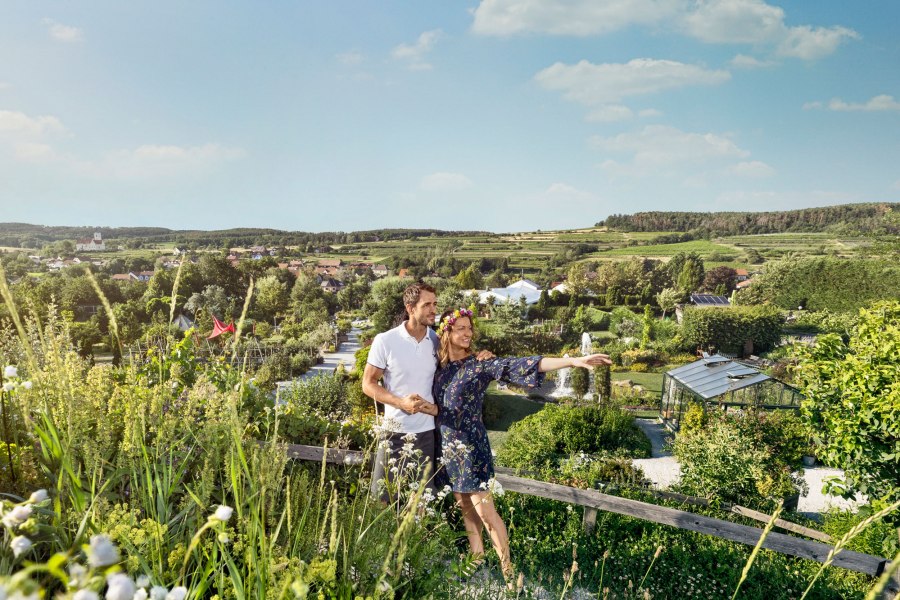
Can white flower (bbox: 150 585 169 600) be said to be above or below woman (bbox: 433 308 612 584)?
above

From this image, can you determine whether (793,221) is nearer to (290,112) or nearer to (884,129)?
(884,129)

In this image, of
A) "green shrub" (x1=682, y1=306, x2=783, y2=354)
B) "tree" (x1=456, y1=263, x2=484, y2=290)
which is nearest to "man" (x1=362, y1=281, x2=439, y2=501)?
"green shrub" (x1=682, y1=306, x2=783, y2=354)

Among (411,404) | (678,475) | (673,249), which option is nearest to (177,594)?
(411,404)

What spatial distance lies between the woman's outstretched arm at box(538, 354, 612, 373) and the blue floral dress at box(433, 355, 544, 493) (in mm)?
49

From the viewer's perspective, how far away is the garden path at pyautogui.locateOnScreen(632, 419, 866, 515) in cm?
588

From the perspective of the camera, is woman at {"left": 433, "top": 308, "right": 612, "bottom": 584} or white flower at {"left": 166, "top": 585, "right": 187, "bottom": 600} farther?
woman at {"left": 433, "top": 308, "right": 612, "bottom": 584}

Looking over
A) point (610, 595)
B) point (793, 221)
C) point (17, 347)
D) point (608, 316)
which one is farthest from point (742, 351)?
point (17, 347)

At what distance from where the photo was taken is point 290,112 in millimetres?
35438

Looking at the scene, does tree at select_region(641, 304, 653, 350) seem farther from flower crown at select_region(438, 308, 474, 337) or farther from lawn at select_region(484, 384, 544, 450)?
flower crown at select_region(438, 308, 474, 337)

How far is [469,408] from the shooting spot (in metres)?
2.10

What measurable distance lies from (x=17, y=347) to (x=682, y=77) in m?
39.9

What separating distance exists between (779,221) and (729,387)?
32772mm

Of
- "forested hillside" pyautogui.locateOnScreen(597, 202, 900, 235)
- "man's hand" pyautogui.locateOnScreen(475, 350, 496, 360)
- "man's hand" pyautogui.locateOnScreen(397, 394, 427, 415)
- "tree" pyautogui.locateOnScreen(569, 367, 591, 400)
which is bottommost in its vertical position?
"tree" pyautogui.locateOnScreen(569, 367, 591, 400)

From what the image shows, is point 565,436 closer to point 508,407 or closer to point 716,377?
point 716,377
